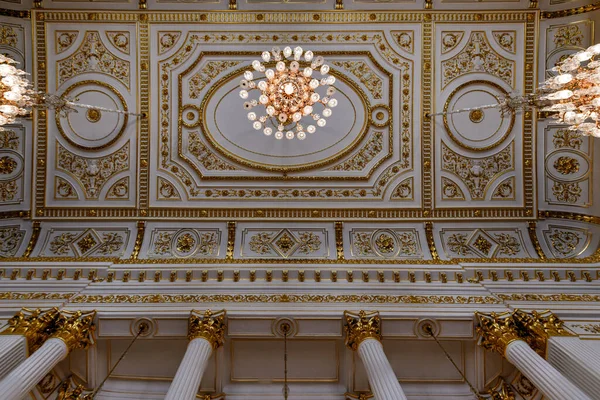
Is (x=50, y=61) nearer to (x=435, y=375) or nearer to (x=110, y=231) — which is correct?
(x=110, y=231)

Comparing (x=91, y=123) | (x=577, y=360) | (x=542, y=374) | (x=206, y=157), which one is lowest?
(x=542, y=374)

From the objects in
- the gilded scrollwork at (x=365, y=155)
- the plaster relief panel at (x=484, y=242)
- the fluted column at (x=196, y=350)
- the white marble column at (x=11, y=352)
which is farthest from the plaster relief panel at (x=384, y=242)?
the white marble column at (x=11, y=352)

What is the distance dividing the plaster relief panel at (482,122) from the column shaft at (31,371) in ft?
26.2

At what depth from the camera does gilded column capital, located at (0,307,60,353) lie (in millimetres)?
6266

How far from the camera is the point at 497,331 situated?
655 centimetres

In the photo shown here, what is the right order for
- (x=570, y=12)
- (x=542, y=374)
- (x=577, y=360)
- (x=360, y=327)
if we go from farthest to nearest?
(x=570, y=12)
(x=360, y=327)
(x=577, y=360)
(x=542, y=374)

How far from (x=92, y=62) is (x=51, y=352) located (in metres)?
6.26

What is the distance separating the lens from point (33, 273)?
7.50 m

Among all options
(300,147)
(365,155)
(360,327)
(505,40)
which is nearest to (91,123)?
(300,147)

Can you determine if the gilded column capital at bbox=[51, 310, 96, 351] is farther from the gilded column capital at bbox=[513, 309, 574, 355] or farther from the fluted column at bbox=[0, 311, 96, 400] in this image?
the gilded column capital at bbox=[513, 309, 574, 355]

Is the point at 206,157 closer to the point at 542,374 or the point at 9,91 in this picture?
the point at 9,91

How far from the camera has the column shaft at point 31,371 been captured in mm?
5211

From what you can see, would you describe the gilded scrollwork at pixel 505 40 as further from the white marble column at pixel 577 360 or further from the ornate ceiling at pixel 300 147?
the white marble column at pixel 577 360

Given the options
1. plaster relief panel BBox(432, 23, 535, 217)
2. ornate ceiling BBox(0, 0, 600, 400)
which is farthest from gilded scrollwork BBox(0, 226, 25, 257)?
plaster relief panel BBox(432, 23, 535, 217)
